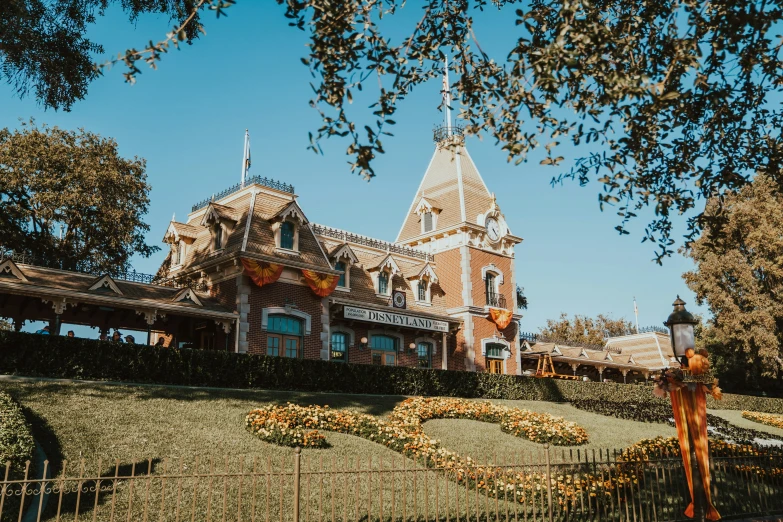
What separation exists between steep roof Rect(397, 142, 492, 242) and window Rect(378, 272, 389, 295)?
213 inches

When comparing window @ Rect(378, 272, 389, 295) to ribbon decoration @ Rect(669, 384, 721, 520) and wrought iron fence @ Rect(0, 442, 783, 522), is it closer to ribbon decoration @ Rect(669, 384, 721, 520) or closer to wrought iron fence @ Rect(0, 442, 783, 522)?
wrought iron fence @ Rect(0, 442, 783, 522)

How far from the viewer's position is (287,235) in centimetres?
2497

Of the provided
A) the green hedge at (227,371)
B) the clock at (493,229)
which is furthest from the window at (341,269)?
the clock at (493,229)

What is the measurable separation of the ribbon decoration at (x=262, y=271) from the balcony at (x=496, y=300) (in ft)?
45.4

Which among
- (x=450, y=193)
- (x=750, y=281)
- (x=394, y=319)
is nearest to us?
(x=394, y=319)

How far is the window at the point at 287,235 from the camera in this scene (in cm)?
2467

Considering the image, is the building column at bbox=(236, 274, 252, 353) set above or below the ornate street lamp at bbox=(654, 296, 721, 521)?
above

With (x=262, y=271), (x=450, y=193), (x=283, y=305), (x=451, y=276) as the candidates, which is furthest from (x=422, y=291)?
(x=262, y=271)

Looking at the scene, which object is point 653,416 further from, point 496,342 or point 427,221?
point 427,221

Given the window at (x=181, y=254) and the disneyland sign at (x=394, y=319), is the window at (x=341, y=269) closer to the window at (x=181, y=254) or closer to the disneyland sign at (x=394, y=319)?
the disneyland sign at (x=394, y=319)

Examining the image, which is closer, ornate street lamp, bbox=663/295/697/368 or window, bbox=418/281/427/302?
ornate street lamp, bbox=663/295/697/368

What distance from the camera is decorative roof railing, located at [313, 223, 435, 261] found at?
30.1 meters

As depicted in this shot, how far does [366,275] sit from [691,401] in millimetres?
21649

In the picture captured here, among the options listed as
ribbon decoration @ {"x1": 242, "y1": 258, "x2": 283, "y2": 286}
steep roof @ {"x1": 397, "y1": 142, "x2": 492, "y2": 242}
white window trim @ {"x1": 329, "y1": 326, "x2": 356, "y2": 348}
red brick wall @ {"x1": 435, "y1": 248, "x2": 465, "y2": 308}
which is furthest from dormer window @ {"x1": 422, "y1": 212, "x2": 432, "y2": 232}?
ribbon decoration @ {"x1": 242, "y1": 258, "x2": 283, "y2": 286}
